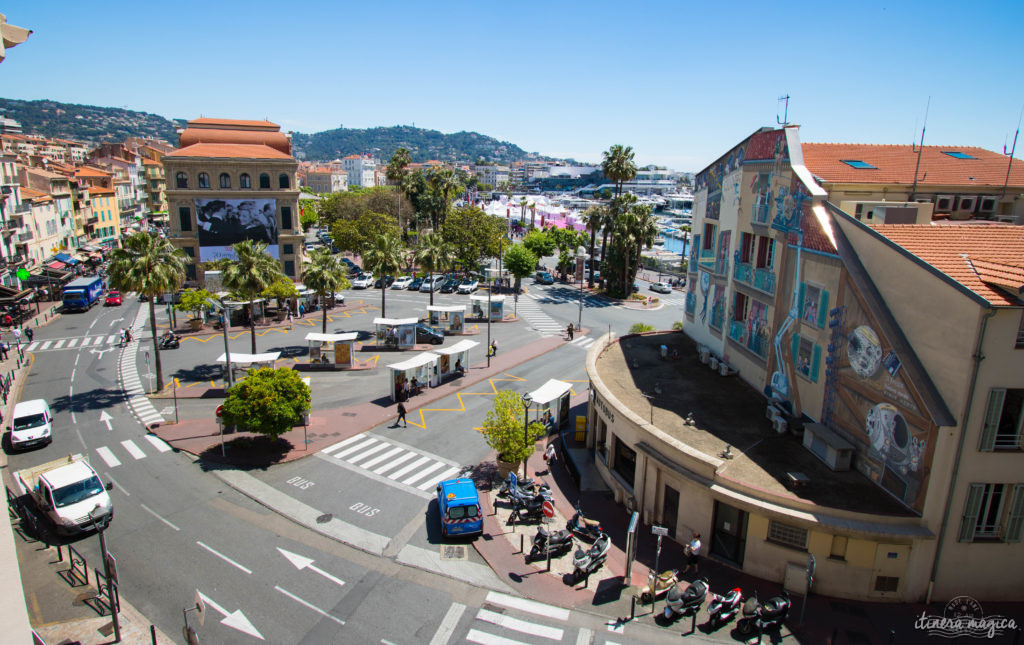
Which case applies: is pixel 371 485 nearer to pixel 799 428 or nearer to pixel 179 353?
pixel 799 428

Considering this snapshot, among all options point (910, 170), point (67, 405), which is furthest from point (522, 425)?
point (67, 405)

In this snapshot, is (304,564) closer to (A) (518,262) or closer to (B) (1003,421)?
(B) (1003,421)

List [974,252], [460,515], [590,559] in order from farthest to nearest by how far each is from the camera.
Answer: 1. [460,515]
2. [590,559]
3. [974,252]

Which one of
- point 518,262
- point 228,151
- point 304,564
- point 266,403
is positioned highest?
point 228,151

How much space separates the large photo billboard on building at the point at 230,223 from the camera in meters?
66.8

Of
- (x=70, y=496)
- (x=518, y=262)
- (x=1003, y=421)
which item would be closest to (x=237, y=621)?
(x=70, y=496)

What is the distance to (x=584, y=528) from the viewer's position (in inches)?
861

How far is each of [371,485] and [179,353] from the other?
28.5m

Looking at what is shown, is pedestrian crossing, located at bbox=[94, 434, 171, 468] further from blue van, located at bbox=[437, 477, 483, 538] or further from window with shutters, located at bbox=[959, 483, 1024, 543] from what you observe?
window with shutters, located at bbox=[959, 483, 1024, 543]

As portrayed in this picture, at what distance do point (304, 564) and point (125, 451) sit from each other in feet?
51.2

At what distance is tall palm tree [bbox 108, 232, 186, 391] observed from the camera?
33.6 metres

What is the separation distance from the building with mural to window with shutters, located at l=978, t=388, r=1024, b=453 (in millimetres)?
42

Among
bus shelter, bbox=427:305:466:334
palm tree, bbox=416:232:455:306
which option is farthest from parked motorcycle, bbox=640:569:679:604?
palm tree, bbox=416:232:455:306

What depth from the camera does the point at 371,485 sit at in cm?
2597
